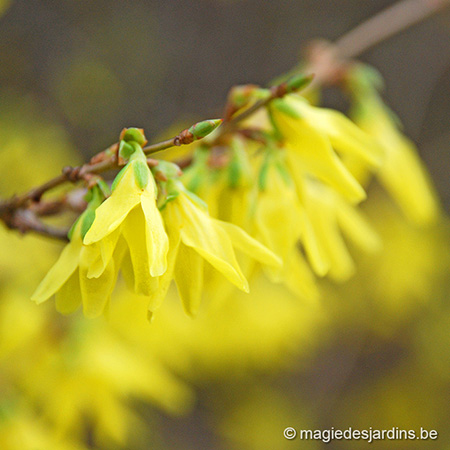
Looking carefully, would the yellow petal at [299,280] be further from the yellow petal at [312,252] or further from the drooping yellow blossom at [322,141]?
the drooping yellow blossom at [322,141]

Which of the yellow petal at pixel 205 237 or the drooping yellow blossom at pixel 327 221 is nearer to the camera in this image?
the yellow petal at pixel 205 237

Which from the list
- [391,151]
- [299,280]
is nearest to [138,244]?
[299,280]

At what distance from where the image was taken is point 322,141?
39.9 inches

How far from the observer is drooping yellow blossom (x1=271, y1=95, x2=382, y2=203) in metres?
1.01

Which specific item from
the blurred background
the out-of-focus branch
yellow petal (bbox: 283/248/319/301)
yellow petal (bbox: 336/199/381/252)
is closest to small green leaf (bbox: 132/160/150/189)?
yellow petal (bbox: 283/248/319/301)

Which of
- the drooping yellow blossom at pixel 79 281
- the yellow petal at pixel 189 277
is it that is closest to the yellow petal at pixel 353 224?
the yellow petal at pixel 189 277

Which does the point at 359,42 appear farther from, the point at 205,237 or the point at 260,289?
the point at 205,237

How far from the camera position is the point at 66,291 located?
32.6 inches

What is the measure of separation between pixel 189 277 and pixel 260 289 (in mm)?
1615

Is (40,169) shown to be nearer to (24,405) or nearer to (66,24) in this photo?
(24,405)

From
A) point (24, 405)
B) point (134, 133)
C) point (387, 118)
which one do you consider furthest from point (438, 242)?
point (134, 133)

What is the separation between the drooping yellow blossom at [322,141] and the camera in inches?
39.9

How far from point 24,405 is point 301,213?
3.00 ft

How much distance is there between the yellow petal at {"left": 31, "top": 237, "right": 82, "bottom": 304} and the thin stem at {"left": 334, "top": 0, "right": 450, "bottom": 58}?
1.37 metres
